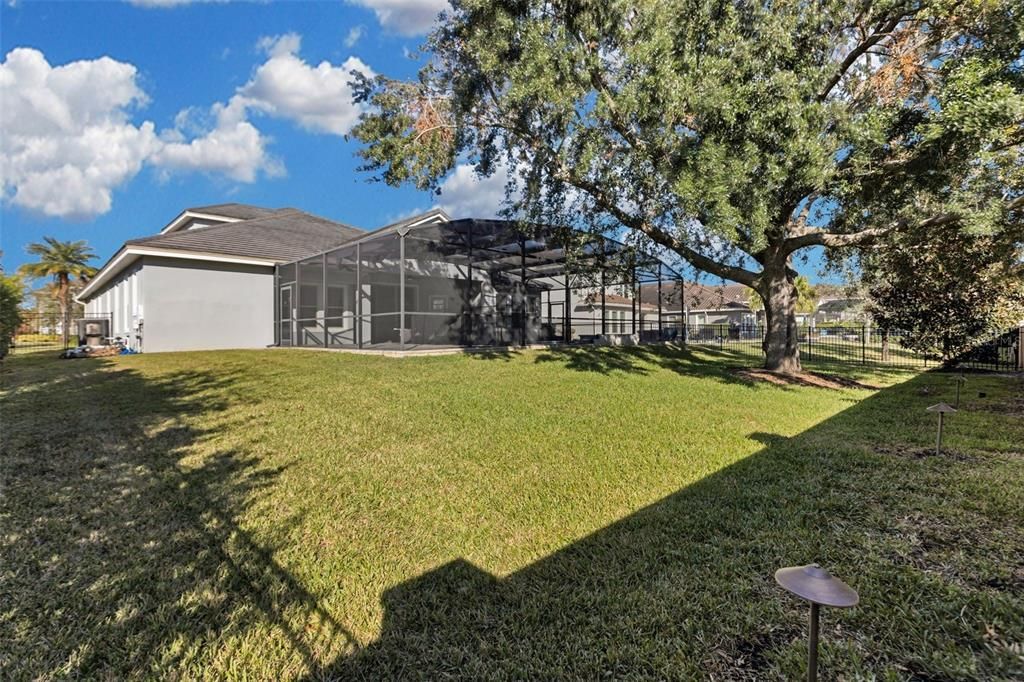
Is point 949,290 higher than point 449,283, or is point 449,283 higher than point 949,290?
point 449,283

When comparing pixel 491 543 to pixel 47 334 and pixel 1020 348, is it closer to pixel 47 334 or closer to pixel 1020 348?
pixel 1020 348

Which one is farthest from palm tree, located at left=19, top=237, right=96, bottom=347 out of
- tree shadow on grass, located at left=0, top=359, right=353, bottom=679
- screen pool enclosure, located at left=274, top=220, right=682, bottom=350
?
tree shadow on grass, located at left=0, top=359, right=353, bottom=679

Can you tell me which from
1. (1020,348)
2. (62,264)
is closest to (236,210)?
(62,264)

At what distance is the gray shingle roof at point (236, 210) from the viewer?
20031 millimetres

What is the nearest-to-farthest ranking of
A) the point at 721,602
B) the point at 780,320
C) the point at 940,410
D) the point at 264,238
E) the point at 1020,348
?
the point at 721,602
the point at 940,410
the point at 780,320
the point at 1020,348
the point at 264,238

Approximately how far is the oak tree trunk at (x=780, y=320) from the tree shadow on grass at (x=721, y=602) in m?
7.64

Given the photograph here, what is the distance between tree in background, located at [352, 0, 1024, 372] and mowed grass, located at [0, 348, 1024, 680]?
3.67m

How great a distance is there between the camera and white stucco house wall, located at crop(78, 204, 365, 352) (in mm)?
13981

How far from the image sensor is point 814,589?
51.3 inches

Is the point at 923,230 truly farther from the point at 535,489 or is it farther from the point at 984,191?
the point at 535,489

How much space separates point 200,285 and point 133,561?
49.0 feet

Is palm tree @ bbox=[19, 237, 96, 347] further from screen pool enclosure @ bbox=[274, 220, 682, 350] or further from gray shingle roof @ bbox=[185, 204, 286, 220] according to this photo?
screen pool enclosure @ bbox=[274, 220, 682, 350]

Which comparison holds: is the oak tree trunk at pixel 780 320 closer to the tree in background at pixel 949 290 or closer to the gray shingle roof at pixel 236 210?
the tree in background at pixel 949 290

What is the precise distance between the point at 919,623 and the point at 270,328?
17.7 m
